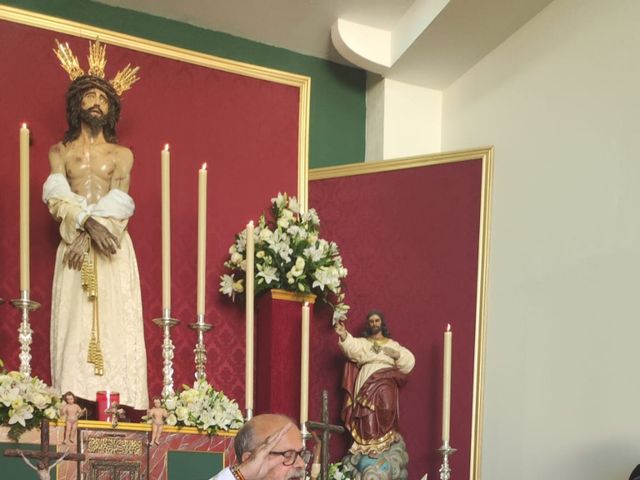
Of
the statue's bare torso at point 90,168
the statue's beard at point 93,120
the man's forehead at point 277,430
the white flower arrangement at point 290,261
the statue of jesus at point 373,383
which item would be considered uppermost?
the statue's beard at point 93,120

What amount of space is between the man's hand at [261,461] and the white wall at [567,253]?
8.62 feet

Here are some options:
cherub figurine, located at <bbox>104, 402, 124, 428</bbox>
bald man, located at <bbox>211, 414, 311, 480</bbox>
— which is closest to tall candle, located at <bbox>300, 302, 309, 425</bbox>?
cherub figurine, located at <bbox>104, 402, 124, 428</bbox>

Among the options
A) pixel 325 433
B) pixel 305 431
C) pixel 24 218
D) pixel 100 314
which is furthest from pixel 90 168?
pixel 325 433

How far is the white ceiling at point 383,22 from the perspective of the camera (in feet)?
18.8

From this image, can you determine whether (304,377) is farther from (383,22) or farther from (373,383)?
(383,22)

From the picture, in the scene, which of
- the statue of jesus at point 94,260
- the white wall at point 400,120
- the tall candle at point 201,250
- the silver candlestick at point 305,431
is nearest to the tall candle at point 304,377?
the silver candlestick at point 305,431

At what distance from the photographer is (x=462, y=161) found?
575 cm

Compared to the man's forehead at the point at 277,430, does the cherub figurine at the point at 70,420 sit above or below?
below

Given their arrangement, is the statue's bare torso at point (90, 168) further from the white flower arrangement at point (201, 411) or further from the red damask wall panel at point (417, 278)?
the red damask wall panel at point (417, 278)

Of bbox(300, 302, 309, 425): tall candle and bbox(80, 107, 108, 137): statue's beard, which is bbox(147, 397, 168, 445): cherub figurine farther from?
bbox(80, 107, 108, 137): statue's beard

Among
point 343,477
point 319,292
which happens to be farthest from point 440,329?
point 343,477

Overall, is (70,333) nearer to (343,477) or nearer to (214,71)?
(343,477)

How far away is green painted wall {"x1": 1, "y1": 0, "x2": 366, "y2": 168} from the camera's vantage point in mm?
5953

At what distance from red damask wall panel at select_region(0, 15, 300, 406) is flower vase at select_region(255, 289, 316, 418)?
1.05 ft
